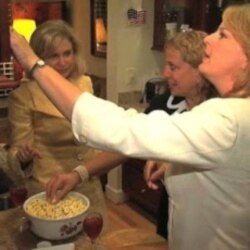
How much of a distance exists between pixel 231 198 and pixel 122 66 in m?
2.82

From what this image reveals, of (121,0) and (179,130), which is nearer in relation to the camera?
(179,130)

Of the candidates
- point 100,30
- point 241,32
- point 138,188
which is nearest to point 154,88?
point 138,188

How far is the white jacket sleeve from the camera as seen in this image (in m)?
1.06

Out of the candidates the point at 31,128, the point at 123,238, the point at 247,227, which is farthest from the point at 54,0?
the point at 247,227

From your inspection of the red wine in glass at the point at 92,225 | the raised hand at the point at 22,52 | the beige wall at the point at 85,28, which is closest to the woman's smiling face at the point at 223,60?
the raised hand at the point at 22,52

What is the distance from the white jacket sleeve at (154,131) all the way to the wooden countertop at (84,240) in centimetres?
63

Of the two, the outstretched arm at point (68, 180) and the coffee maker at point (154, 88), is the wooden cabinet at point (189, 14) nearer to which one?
the coffee maker at point (154, 88)

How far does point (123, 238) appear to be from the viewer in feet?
5.60

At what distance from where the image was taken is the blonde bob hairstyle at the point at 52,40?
2.16 meters

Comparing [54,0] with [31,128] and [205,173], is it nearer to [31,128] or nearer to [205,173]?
[31,128]

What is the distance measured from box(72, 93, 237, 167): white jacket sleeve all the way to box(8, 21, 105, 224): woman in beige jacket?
1092 mm

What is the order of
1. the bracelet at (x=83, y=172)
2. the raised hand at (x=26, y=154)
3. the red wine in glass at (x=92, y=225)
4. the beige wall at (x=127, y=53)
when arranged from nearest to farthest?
the red wine in glass at (x=92, y=225)
the bracelet at (x=83, y=172)
the raised hand at (x=26, y=154)
the beige wall at (x=127, y=53)

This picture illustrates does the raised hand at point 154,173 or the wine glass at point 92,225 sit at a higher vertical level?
the raised hand at point 154,173

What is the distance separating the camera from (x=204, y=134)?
1071 mm
